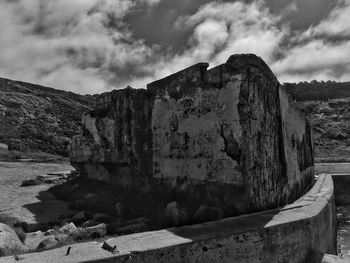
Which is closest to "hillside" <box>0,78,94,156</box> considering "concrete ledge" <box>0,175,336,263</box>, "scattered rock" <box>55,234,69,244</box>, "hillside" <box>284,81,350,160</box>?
"scattered rock" <box>55,234,69,244</box>

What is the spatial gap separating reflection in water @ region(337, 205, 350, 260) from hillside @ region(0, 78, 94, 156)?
1333cm

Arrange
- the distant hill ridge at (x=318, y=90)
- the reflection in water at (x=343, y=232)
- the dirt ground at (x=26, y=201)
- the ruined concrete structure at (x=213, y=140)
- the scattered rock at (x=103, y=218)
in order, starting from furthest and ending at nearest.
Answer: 1. the distant hill ridge at (x=318, y=90)
2. the reflection in water at (x=343, y=232)
3. the dirt ground at (x=26, y=201)
4. the scattered rock at (x=103, y=218)
5. the ruined concrete structure at (x=213, y=140)

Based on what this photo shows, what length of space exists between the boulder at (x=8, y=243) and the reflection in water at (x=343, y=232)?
14.7 feet

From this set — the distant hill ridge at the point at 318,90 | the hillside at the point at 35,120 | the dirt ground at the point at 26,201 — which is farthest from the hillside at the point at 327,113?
the dirt ground at the point at 26,201

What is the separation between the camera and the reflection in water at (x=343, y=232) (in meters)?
7.16

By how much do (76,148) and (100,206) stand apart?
293 cm

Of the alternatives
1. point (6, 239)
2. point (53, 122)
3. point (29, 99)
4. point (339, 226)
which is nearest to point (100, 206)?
point (6, 239)

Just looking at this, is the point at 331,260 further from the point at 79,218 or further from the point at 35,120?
the point at 35,120

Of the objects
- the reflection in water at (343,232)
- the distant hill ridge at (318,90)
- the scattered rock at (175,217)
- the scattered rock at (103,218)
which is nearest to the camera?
the scattered rock at (175,217)

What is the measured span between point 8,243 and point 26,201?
4.34 metres

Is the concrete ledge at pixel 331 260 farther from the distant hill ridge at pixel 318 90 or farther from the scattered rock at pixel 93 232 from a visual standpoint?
the distant hill ridge at pixel 318 90

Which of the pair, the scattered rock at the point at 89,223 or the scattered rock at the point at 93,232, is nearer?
the scattered rock at the point at 93,232

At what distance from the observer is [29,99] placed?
22453mm

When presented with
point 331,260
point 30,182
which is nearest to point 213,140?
point 331,260
